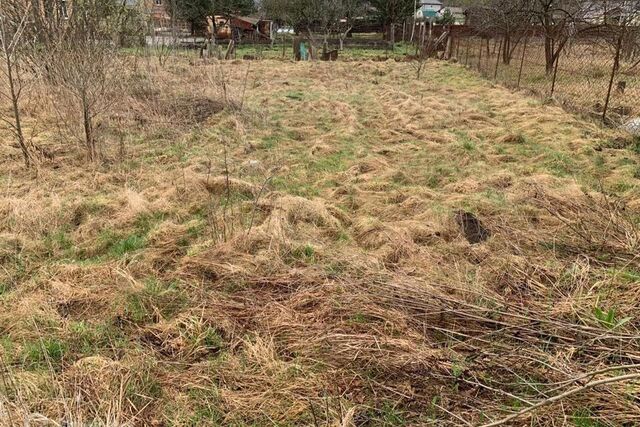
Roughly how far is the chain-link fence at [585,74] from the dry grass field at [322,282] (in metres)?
1.90

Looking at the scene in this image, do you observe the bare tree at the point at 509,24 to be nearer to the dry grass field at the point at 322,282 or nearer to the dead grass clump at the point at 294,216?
the dry grass field at the point at 322,282

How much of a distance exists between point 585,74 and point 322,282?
11486 mm

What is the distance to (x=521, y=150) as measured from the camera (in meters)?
6.45

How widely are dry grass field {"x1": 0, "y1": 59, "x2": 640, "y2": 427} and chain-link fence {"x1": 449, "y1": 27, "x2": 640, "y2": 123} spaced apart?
1.90 meters

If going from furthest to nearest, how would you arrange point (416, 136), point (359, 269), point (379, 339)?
point (416, 136) → point (359, 269) → point (379, 339)

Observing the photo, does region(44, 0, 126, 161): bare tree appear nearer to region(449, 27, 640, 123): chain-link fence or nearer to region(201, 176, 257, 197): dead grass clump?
region(201, 176, 257, 197): dead grass clump

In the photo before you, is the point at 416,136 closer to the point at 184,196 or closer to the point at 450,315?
the point at 184,196

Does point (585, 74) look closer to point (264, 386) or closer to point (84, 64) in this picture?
point (84, 64)

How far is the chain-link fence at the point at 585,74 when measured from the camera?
810 centimetres

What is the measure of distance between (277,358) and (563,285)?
1852 millimetres

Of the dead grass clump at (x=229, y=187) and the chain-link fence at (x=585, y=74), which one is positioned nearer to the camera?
the dead grass clump at (x=229, y=187)

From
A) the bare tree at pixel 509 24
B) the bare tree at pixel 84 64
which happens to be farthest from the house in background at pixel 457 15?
the bare tree at pixel 84 64

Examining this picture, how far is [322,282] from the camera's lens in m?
3.09

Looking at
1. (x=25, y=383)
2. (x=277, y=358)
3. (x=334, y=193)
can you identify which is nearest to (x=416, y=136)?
(x=334, y=193)
